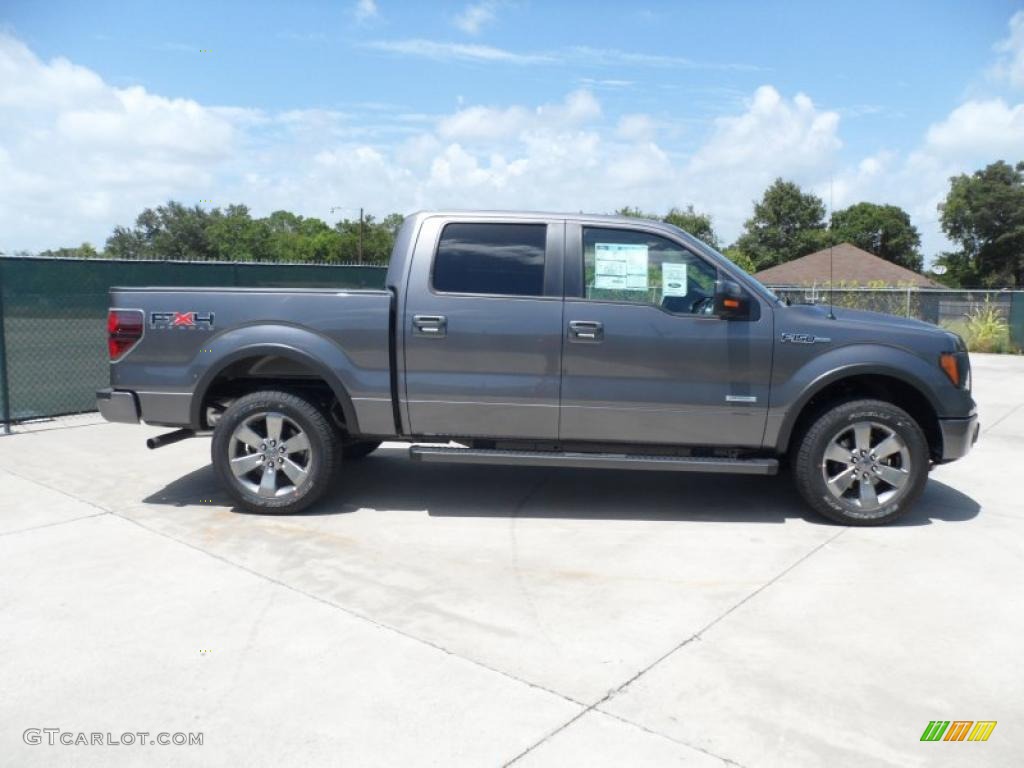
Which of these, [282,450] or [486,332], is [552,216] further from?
[282,450]

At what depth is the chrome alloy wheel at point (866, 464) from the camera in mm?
5527

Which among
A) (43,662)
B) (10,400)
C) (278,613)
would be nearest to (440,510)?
(278,613)

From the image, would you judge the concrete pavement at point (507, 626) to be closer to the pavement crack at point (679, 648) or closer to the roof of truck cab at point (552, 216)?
the pavement crack at point (679, 648)

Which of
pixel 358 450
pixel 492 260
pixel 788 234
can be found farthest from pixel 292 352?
pixel 788 234

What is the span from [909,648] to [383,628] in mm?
2433

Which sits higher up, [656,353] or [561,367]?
[656,353]

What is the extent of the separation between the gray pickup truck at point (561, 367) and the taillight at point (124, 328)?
0.05 feet

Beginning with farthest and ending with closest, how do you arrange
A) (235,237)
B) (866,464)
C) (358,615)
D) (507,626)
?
(235,237) < (866,464) < (358,615) < (507,626)

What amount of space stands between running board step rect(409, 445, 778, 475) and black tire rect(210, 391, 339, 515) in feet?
2.07

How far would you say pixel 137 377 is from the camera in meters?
5.80

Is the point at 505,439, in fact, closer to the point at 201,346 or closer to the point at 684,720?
the point at 201,346

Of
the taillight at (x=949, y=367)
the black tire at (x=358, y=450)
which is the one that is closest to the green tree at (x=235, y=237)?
the black tire at (x=358, y=450)

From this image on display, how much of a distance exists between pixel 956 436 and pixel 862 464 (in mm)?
632

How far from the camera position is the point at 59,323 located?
9086 millimetres
